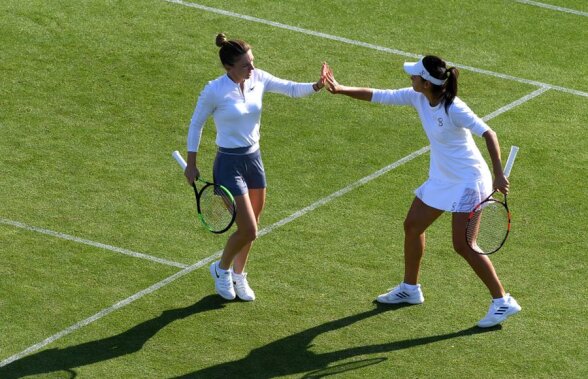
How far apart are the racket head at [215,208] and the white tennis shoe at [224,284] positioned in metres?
0.69

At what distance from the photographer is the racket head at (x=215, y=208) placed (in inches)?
453

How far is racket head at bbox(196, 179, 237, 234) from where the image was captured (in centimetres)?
1152

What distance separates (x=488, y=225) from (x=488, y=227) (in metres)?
0.02

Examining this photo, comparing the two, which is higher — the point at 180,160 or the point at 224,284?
the point at 180,160

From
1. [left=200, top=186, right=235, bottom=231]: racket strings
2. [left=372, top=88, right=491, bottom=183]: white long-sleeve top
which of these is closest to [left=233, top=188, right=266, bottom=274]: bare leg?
[left=200, top=186, right=235, bottom=231]: racket strings

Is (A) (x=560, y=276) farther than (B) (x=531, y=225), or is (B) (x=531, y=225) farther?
(B) (x=531, y=225)

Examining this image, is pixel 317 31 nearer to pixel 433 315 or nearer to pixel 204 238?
pixel 204 238

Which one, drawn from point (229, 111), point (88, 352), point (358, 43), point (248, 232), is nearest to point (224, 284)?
point (248, 232)

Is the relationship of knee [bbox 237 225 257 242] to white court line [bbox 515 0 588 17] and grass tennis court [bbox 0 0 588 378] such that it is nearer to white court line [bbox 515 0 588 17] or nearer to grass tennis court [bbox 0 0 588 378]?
grass tennis court [bbox 0 0 588 378]

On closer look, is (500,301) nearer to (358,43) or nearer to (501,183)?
(501,183)

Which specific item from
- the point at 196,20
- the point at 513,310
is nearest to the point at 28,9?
the point at 196,20

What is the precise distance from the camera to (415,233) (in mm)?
11789

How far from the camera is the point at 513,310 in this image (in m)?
11.8

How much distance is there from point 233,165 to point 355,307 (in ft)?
5.68
